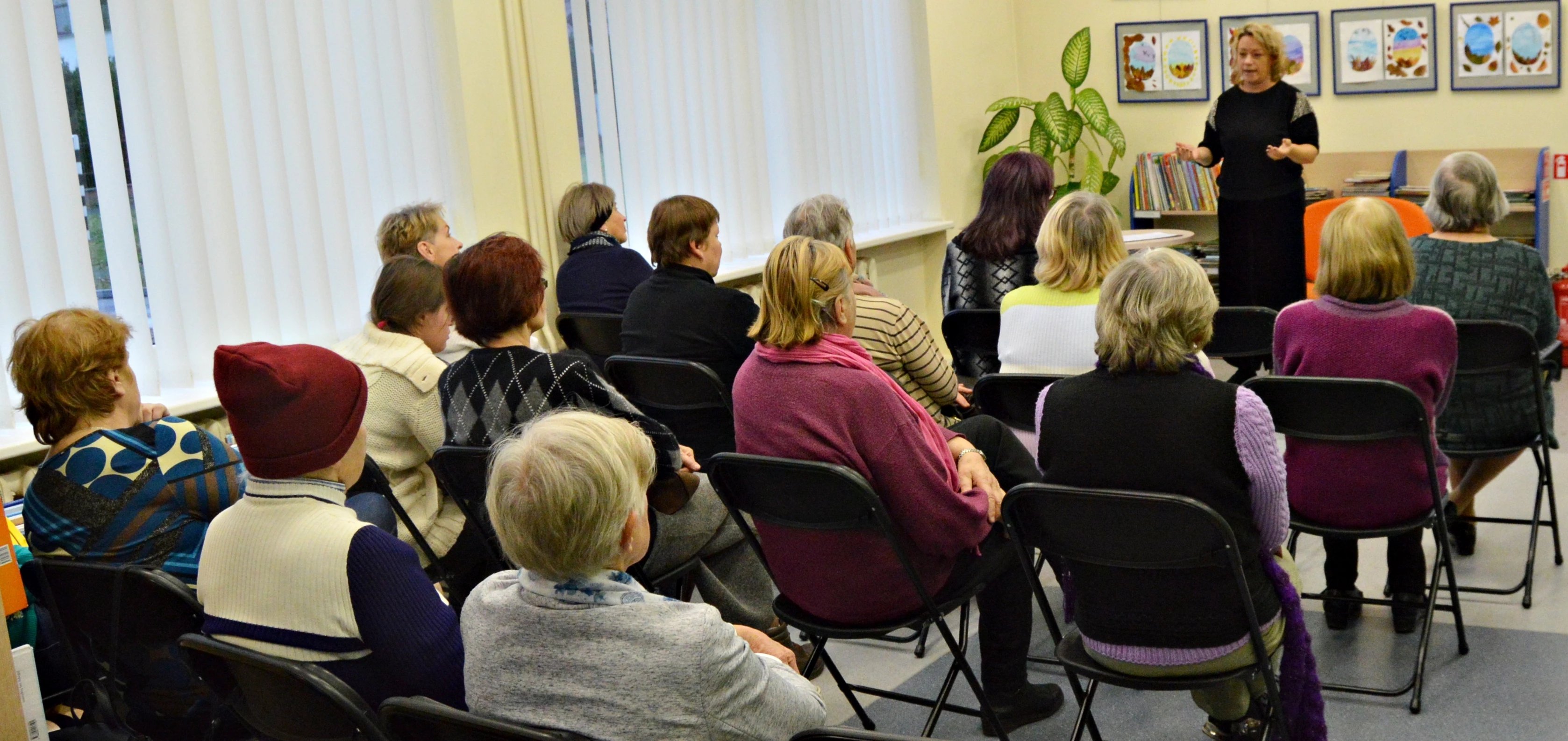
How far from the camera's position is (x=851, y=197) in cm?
705

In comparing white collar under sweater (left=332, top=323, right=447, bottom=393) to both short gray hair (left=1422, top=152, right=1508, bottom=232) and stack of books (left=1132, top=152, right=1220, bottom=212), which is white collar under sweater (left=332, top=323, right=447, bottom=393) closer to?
short gray hair (left=1422, top=152, right=1508, bottom=232)

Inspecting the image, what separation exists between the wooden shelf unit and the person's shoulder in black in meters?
3.81

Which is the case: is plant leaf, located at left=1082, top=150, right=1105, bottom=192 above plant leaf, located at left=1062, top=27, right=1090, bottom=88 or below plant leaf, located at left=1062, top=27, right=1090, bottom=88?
below

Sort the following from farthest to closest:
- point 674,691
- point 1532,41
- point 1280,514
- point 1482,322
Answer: point 1532,41 → point 1482,322 → point 1280,514 → point 674,691

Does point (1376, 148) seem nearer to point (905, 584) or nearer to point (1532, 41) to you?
point (1532, 41)

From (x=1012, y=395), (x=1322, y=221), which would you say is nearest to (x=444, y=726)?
(x=1012, y=395)

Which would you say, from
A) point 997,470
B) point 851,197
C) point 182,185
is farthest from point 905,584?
point 851,197

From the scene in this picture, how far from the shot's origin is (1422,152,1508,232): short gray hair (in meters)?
3.67

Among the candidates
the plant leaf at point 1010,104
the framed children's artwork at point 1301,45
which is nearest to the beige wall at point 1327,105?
the framed children's artwork at point 1301,45

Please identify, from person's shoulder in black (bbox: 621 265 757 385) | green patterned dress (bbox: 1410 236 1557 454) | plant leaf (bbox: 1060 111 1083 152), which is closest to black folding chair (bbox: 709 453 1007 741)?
person's shoulder in black (bbox: 621 265 757 385)

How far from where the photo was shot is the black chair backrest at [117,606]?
2.15 metres

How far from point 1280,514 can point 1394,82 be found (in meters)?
5.51

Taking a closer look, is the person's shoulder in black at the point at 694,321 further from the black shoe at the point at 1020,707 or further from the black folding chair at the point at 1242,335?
the black folding chair at the point at 1242,335

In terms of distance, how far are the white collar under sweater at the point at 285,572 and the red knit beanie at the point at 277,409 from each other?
0.04 meters
